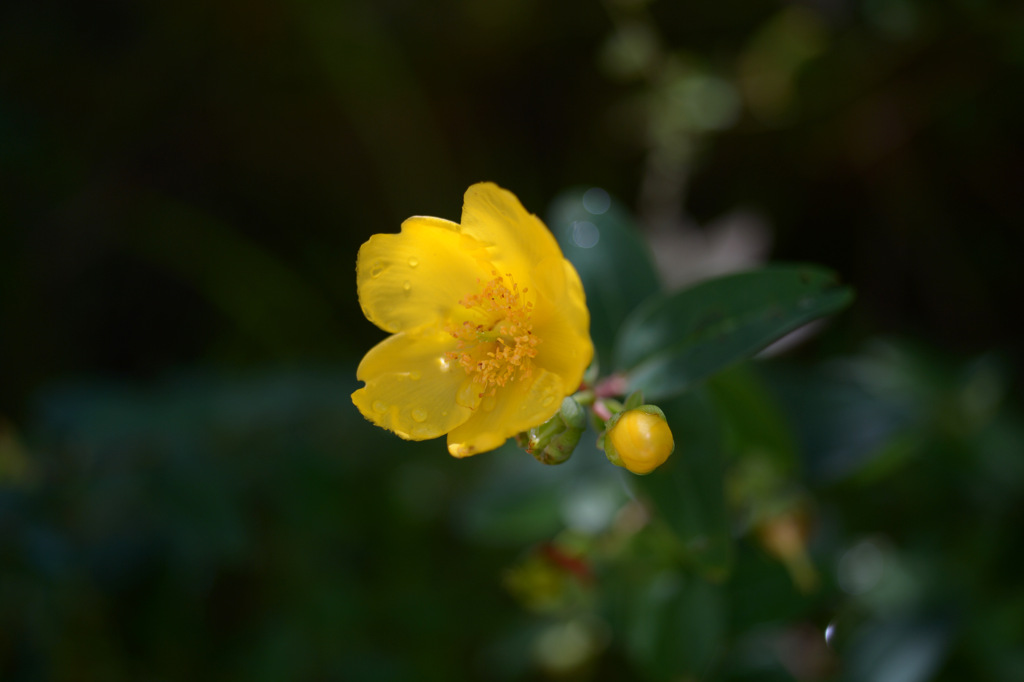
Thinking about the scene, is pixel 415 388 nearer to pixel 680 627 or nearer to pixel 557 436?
pixel 557 436

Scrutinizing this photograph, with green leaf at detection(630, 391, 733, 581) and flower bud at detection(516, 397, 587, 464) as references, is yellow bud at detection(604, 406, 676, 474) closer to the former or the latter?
flower bud at detection(516, 397, 587, 464)

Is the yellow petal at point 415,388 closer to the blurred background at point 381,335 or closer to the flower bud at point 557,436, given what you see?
the flower bud at point 557,436

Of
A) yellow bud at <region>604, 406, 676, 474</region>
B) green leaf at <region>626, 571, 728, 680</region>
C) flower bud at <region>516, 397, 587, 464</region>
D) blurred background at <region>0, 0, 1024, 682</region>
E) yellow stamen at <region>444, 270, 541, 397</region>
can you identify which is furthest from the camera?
blurred background at <region>0, 0, 1024, 682</region>

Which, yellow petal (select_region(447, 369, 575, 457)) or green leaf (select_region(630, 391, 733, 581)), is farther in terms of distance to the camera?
green leaf (select_region(630, 391, 733, 581))

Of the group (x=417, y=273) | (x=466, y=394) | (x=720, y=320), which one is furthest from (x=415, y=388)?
(x=720, y=320)

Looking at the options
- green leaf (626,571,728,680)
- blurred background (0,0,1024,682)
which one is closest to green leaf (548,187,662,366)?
blurred background (0,0,1024,682)

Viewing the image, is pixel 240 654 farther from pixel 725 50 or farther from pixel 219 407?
pixel 725 50
